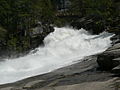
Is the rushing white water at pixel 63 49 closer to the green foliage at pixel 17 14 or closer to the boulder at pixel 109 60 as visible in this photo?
the green foliage at pixel 17 14

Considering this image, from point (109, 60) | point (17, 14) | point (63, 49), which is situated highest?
point (17, 14)

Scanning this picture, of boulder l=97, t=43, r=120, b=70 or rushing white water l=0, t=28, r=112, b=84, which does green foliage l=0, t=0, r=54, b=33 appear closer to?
rushing white water l=0, t=28, r=112, b=84

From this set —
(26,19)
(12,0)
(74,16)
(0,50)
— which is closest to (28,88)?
(0,50)

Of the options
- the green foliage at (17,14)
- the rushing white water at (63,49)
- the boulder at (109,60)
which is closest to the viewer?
the boulder at (109,60)

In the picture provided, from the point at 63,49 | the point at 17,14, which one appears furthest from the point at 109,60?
the point at 17,14

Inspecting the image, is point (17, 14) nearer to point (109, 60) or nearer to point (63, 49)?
point (63, 49)

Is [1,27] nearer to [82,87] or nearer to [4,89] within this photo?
[4,89]

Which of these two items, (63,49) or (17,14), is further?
(17,14)

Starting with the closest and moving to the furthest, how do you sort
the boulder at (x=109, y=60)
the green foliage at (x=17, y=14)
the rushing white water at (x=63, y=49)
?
the boulder at (x=109, y=60), the rushing white water at (x=63, y=49), the green foliage at (x=17, y=14)

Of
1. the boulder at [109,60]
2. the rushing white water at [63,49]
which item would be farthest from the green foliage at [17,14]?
the boulder at [109,60]

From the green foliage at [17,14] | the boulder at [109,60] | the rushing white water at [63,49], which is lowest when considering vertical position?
the boulder at [109,60]

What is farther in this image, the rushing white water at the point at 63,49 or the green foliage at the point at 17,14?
the green foliage at the point at 17,14

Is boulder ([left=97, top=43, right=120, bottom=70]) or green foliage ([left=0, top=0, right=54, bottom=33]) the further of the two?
green foliage ([left=0, top=0, right=54, bottom=33])

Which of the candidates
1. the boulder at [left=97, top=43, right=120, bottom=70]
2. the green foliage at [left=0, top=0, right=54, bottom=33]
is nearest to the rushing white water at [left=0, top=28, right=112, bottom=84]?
the green foliage at [left=0, top=0, right=54, bottom=33]
